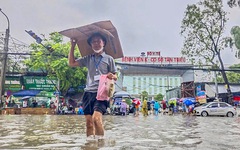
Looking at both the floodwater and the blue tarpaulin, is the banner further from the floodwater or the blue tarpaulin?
the floodwater

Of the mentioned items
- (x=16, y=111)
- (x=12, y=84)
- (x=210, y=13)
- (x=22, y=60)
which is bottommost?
(x=16, y=111)

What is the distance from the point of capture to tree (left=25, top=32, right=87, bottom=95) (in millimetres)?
24344

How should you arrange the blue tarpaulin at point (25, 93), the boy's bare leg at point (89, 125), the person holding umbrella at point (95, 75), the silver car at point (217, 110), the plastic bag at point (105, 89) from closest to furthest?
the plastic bag at point (105, 89), the person holding umbrella at point (95, 75), the boy's bare leg at point (89, 125), the silver car at point (217, 110), the blue tarpaulin at point (25, 93)

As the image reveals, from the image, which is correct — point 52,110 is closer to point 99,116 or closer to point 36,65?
point 36,65

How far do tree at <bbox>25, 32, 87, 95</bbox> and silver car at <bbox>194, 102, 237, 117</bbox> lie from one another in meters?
11.8

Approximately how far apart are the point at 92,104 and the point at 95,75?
0.40 meters

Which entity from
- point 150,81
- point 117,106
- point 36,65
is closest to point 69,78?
point 36,65

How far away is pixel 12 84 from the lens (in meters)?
29.3

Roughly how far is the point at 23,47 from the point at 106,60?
71.1 feet

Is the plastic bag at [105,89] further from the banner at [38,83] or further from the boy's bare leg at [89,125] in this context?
the banner at [38,83]

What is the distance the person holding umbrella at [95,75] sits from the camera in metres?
3.45

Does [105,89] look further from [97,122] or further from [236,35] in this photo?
[236,35]

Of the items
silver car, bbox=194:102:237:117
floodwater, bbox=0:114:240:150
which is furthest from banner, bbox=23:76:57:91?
floodwater, bbox=0:114:240:150

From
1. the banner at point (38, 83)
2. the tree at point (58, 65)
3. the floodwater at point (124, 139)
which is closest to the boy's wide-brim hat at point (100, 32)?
the floodwater at point (124, 139)
